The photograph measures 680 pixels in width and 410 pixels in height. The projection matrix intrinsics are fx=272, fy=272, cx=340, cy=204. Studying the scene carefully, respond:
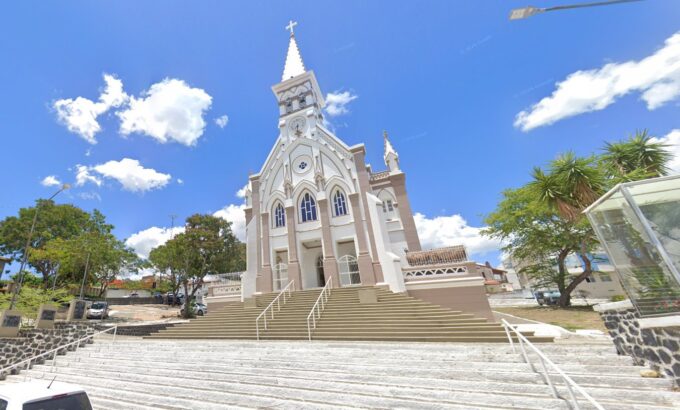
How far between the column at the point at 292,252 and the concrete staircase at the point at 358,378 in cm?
845

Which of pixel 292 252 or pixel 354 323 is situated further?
A: pixel 292 252

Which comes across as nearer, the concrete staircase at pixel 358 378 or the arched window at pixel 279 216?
the concrete staircase at pixel 358 378

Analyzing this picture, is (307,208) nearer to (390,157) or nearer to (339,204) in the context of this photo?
(339,204)

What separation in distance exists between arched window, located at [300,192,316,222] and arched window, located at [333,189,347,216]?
5.30 ft

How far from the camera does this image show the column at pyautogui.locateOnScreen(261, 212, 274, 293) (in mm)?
18672

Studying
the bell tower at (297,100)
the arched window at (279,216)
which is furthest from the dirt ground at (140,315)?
the bell tower at (297,100)

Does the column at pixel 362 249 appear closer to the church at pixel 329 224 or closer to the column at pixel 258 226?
the church at pixel 329 224

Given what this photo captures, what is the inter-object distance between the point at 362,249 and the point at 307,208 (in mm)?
5435

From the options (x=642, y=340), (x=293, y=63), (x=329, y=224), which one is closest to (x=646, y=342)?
(x=642, y=340)

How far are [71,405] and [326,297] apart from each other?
11730mm

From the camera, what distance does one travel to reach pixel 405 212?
20.2 m

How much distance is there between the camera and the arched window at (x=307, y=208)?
65.7ft

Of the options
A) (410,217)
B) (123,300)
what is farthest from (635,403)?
(123,300)

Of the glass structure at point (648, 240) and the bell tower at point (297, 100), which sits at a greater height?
the bell tower at point (297, 100)
